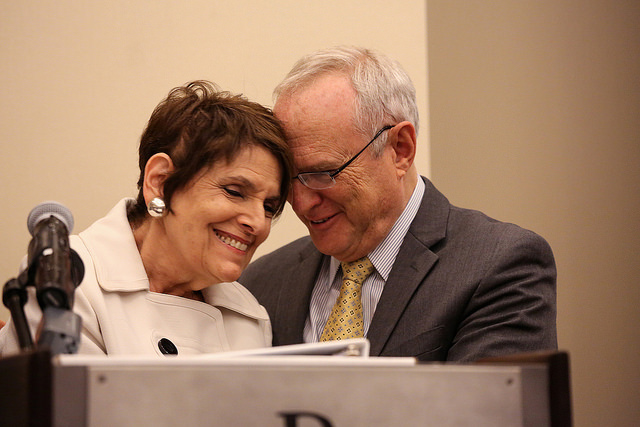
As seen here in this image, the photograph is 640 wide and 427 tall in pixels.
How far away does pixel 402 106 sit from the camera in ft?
8.13

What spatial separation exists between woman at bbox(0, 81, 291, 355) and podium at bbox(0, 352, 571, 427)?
97 centimetres

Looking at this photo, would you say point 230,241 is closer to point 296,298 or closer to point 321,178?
point 321,178

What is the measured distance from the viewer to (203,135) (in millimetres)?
2012

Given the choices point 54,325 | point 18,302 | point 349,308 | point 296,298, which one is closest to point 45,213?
point 18,302

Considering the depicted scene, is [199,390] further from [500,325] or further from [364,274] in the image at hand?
[364,274]

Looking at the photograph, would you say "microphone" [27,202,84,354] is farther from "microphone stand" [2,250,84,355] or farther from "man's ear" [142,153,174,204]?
"man's ear" [142,153,174,204]

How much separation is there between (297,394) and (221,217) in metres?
1.10

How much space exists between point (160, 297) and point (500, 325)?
100 cm

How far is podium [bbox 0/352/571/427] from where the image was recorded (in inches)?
36.2

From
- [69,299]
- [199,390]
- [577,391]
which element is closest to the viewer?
[199,390]

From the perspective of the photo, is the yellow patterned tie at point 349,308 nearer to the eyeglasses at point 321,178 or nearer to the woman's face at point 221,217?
the eyeglasses at point 321,178

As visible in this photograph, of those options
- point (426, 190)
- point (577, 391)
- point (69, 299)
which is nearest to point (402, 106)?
point (426, 190)

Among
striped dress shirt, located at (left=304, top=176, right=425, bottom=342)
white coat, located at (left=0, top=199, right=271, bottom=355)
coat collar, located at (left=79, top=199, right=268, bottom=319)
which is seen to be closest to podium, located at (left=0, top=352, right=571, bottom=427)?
white coat, located at (left=0, top=199, right=271, bottom=355)

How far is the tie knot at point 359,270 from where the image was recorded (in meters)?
2.44
